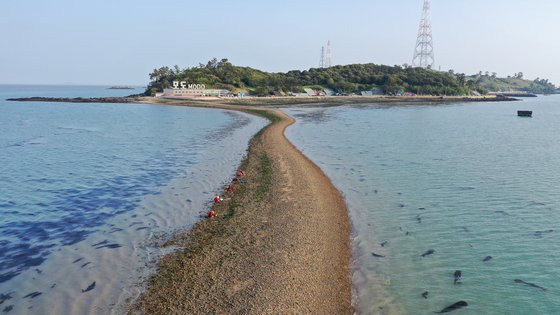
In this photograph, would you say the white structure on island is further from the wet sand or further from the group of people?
the wet sand

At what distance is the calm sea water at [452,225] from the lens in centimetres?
1374

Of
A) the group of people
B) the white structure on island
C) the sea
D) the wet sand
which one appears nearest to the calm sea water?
the wet sand

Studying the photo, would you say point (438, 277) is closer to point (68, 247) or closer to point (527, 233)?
point (527, 233)

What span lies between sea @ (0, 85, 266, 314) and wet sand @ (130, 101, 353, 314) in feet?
4.30

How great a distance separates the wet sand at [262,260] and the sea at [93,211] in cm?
131

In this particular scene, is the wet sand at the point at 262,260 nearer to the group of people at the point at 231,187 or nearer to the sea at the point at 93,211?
the group of people at the point at 231,187

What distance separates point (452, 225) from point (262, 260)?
10.8 meters

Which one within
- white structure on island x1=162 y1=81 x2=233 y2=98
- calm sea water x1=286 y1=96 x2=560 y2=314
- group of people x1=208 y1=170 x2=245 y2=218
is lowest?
calm sea water x1=286 y1=96 x2=560 y2=314

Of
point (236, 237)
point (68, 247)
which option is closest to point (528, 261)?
point (236, 237)

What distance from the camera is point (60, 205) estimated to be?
927 inches

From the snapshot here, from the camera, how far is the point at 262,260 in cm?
1580

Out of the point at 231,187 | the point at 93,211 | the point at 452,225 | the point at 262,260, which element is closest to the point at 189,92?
the point at 231,187

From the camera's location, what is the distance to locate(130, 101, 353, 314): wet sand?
12.8 metres

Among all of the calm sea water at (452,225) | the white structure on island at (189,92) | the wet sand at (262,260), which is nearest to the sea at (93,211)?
the wet sand at (262,260)
